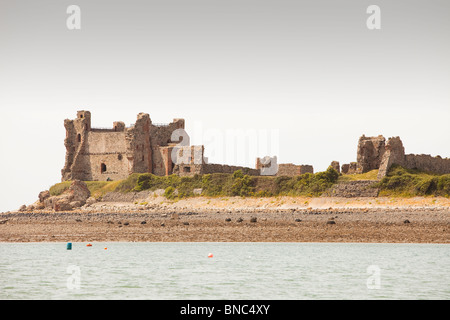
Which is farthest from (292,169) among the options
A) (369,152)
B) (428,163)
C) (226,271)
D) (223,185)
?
(226,271)

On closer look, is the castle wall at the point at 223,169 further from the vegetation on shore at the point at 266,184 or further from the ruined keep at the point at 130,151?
the vegetation on shore at the point at 266,184

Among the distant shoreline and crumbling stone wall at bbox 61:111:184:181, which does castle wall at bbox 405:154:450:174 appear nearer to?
the distant shoreline

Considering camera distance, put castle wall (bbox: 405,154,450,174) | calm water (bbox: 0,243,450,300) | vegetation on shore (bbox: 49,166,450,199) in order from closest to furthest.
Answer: calm water (bbox: 0,243,450,300), vegetation on shore (bbox: 49,166,450,199), castle wall (bbox: 405,154,450,174)

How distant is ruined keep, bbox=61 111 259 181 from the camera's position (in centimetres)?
6353

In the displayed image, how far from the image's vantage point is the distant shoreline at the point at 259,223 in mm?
33906

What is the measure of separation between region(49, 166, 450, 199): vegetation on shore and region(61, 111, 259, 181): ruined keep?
274 centimetres

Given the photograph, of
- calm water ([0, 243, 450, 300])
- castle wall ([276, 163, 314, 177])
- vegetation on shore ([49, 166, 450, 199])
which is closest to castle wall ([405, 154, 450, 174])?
vegetation on shore ([49, 166, 450, 199])

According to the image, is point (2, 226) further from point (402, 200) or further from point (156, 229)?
point (402, 200)

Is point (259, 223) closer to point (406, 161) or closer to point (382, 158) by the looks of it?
point (382, 158)

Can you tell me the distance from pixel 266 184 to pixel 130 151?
17113mm

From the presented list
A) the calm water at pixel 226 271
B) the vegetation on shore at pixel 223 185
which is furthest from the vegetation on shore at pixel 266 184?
the calm water at pixel 226 271

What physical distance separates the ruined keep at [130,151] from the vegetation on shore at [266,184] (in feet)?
9.00
